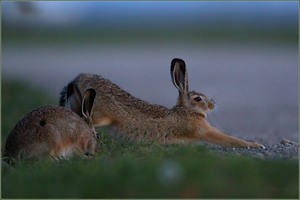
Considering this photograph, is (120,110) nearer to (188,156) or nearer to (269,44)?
(188,156)

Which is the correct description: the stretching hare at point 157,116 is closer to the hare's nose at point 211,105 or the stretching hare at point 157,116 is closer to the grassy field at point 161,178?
the hare's nose at point 211,105

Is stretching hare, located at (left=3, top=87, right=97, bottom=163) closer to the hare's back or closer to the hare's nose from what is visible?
the hare's back

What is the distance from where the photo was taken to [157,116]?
9.50 metres

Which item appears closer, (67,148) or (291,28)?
(67,148)

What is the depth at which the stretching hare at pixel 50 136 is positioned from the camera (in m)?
8.16

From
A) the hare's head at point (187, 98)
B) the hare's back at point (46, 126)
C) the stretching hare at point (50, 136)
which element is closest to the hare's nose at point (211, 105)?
the hare's head at point (187, 98)

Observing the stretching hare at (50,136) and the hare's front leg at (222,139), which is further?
the hare's front leg at (222,139)

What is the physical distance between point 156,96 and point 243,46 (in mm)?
22001

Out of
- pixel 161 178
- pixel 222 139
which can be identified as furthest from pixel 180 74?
pixel 161 178

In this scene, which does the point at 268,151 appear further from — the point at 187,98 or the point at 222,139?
the point at 187,98

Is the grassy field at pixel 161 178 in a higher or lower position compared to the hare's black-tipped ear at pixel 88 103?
lower

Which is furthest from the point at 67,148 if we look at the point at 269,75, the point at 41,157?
the point at 269,75

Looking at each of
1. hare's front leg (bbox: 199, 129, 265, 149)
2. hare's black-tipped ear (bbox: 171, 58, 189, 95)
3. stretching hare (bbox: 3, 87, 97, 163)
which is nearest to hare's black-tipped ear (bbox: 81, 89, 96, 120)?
stretching hare (bbox: 3, 87, 97, 163)

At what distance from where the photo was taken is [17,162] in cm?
824
